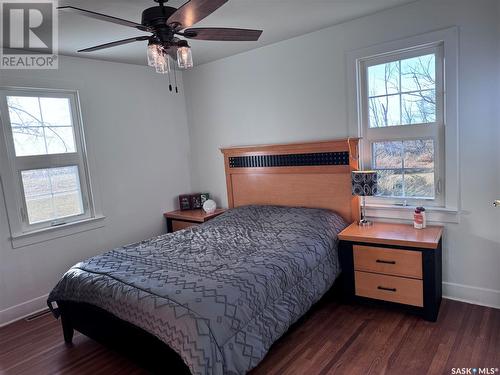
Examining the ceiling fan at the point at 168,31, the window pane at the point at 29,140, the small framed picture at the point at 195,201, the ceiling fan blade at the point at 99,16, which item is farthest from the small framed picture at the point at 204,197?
the ceiling fan blade at the point at 99,16

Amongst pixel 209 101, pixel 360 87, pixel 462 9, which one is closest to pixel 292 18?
pixel 360 87

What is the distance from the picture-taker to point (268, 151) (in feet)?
11.4

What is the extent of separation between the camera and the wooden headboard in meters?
3.00

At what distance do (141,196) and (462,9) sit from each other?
3350 millimetres

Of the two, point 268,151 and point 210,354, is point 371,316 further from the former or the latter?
point 268,151

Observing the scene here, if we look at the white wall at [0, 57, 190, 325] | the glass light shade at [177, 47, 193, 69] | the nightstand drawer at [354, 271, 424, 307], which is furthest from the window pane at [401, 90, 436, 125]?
the white wall at [0, 57, 190, 325]

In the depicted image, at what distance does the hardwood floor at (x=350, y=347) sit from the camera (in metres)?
1.99

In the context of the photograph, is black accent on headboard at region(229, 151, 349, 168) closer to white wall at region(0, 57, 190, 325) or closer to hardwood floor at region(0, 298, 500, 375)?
white wall at region(0, 57, 190, 325)

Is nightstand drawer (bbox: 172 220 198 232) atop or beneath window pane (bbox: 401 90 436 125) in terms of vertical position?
beneath

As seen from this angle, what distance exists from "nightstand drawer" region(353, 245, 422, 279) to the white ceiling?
1.82 meters

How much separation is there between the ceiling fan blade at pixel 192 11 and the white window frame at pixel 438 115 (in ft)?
5.49

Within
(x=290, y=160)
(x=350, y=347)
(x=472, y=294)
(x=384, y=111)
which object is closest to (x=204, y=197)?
(x=290, y=160)

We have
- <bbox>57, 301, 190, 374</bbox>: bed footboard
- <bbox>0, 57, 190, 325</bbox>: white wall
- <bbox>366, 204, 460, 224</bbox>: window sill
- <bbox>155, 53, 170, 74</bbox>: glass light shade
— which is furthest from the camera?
<bbox>0, 57, 190, 325</bbox>: white wall

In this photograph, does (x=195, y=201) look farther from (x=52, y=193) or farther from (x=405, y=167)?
Answer: (x=405, y=167)
